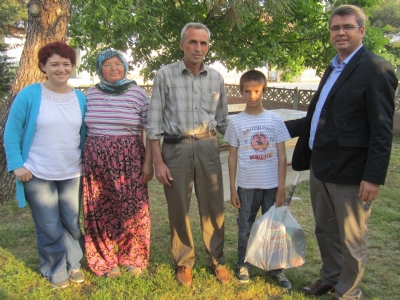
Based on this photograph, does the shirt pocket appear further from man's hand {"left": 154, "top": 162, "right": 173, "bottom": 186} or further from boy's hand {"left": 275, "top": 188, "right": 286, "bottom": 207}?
boy's hand {"left": 275, "top": 188, "right": 286, "bottom": 207}

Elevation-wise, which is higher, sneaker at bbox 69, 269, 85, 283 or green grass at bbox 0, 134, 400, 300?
sneaker at bbox 69, 269, 85, 283

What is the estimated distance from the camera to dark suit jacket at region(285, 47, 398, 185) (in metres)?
2.38

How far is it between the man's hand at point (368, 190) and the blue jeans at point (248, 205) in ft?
2.38

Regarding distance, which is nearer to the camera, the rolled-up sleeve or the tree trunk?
the rolled-up sleeve

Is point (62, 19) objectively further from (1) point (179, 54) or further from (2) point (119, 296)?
(2) point (119, 296)

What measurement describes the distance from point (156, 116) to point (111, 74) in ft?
1.50

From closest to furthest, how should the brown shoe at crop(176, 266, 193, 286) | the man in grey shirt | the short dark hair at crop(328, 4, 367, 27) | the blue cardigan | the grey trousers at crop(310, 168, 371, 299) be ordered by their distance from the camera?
the short dark hair at crop(328, 4, 367, 27) < the grey trousers at crop(310, 168, 371, 299) < the blue cardigan < the man in grey shirt < the brown shoe at crop(176, 266, 193, 286)

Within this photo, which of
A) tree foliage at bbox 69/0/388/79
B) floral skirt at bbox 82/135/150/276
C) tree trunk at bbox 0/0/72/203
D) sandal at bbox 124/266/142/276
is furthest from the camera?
tree foliage at bbox 69/0/388/79

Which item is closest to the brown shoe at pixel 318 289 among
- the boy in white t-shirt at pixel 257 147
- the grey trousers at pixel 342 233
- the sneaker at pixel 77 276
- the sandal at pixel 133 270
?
the grey trousers at pixel 342 233

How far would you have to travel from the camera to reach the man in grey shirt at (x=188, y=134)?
114 inches

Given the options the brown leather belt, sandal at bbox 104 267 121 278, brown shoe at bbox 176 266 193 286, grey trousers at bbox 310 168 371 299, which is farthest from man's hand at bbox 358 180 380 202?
sandal at bbox 104 267 121 278

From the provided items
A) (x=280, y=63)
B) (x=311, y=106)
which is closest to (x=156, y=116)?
(x=311, y=106)

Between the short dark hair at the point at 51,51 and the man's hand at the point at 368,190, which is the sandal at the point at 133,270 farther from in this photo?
the man's hand at the point at 368,190

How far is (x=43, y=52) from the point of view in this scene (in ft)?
9.44
